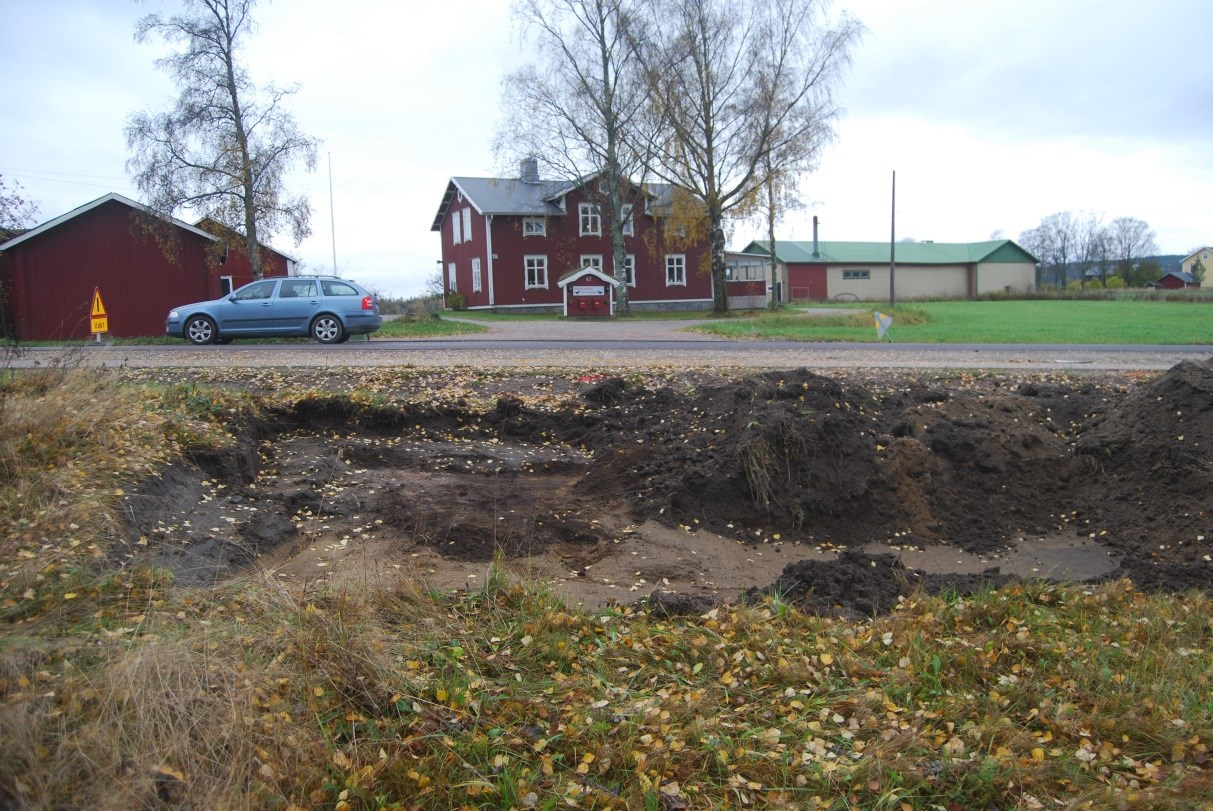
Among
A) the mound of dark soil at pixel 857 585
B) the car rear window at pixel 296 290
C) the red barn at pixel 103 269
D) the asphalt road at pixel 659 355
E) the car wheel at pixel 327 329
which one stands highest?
the red barn at pixel 103 269

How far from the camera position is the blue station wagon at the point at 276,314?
65.7 ft

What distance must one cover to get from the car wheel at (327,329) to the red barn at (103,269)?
1154cm

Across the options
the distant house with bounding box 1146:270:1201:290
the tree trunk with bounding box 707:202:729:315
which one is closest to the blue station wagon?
the tree trunk with bounding box 707:202:729:315

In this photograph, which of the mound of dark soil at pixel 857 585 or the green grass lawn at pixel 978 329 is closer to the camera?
the mound of dark soil at pixel 857 585

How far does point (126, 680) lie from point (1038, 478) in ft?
29.4

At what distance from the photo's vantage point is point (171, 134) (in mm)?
27125

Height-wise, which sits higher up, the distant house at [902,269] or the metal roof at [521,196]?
the metal roof at [521,196]

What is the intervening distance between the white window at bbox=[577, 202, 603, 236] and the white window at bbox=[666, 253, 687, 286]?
13.9ft

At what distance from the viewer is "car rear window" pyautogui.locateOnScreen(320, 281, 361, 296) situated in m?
20.4

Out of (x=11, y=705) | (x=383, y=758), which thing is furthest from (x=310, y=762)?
(x=11, y=705)

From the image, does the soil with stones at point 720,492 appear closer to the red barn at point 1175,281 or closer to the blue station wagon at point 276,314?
the blue station wagon at point 276,314

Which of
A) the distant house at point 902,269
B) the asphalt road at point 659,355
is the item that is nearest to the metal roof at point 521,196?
the asphalt road at point 659,355

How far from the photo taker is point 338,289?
20547 millimetres

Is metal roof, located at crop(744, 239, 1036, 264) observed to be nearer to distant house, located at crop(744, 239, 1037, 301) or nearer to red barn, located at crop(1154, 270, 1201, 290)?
distant house, located at crop(744, 239, 1037, 301)
